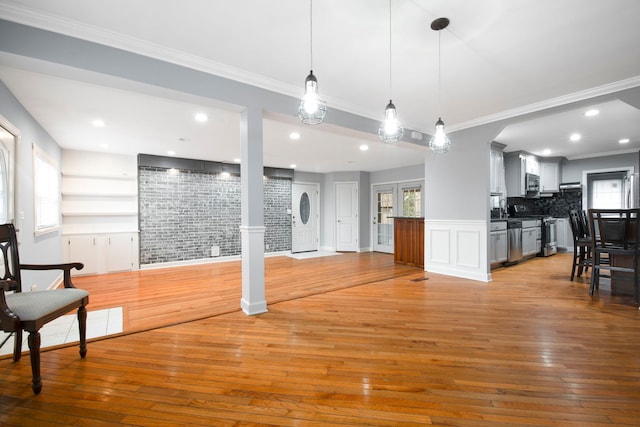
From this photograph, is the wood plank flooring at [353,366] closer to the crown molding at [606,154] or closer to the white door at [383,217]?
the white door at [383,217]

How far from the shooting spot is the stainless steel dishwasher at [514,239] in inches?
214

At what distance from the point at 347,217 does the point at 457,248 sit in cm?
408

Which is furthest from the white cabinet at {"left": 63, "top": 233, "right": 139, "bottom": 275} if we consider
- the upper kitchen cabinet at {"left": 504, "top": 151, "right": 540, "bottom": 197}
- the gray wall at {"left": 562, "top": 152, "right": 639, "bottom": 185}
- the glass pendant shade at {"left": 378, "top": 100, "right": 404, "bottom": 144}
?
the gray wall at {"left": 562, "top": 152, "right": 639, "bottom": 185}

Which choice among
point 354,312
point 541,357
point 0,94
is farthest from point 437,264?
point 0,94

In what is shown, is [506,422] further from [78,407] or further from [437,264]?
[437,264]

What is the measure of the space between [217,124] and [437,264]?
170 inches

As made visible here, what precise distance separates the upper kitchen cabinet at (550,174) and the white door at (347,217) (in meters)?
4.91

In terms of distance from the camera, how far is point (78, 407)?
61.3 inches

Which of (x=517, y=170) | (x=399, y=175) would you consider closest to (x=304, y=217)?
(x=399, y=175)

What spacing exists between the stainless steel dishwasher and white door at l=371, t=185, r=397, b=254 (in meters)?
3.03

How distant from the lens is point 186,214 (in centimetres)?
635

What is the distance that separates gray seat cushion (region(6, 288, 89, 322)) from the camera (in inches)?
65.0

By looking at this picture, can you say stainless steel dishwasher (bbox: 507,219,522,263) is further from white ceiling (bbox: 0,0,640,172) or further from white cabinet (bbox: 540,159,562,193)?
white cabinet (bbox: 540,159,562,193)

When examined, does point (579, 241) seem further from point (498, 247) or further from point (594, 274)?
point (498, 247)
